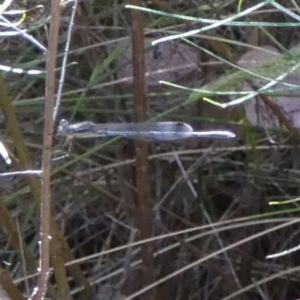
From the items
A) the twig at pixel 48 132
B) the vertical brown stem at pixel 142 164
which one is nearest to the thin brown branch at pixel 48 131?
the twig at pixel 48 132

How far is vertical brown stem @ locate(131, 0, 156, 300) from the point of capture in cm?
77

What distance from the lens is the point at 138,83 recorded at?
780mm

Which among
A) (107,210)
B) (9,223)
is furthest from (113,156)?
(9,223)

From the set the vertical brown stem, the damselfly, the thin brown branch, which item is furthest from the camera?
the vertical brown stem

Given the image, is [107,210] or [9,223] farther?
[107,210]

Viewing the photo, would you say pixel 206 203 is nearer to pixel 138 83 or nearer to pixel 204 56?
pixel 204 56

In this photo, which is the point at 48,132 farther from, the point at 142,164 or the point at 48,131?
the point at 142,164

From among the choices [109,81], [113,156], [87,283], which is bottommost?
[87,283]

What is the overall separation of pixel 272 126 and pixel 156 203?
182mm

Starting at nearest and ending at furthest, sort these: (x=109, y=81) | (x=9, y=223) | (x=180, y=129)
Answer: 1. (x=180, y=129)
2. (x=9, y=223)
3. (x=109, y=81)

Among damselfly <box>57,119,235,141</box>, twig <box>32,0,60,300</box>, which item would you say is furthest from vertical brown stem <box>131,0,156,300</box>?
twig <box>32,0,60,300</box>

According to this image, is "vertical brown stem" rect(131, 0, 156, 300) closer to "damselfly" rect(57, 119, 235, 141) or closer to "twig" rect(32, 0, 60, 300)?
"damselfly" rect(57, 119, 235, 141)

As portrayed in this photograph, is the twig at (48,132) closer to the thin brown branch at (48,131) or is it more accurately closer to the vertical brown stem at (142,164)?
the thin brown branch at (48,131)

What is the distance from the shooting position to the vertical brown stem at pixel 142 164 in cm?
77
